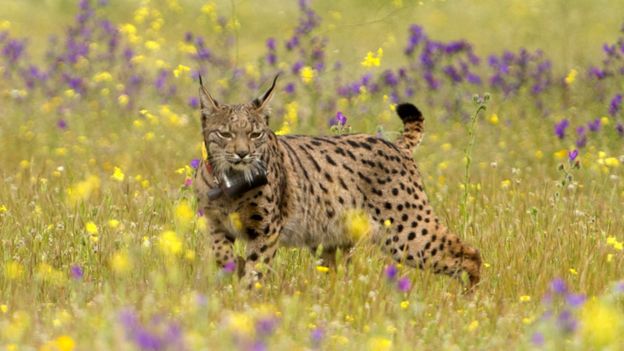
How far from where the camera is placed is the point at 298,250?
7273 mm

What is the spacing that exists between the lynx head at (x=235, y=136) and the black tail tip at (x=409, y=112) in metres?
0.98

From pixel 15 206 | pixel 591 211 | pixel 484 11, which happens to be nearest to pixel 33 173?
pixel 15 206

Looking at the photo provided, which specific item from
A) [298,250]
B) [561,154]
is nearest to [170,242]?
[298,250]

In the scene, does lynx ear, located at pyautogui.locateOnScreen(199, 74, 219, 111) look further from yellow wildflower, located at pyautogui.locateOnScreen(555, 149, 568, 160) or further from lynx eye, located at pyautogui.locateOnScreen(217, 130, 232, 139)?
yellow wildflower, located at pyautogui.locateOnScreen(555, 149, 568, 160)

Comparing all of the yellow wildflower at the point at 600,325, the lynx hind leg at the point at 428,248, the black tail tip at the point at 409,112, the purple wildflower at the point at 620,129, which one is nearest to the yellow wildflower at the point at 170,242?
the lynx hind leg at the point at 428,248

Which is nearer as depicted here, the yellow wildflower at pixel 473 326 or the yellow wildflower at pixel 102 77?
the yellow wildflower at pixel 473 326

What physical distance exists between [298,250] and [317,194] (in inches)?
16.2

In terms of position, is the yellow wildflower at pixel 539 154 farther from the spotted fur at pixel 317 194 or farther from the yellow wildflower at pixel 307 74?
the spotted fur at pixel 317 194

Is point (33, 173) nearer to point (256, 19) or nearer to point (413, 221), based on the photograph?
point (413, 221)

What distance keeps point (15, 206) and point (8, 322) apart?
2.86 m

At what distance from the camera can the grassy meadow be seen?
5.22m

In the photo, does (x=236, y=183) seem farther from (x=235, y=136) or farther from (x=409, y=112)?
(x=409, y=112)

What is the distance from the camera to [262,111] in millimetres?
6809

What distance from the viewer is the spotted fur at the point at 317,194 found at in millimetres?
6590
